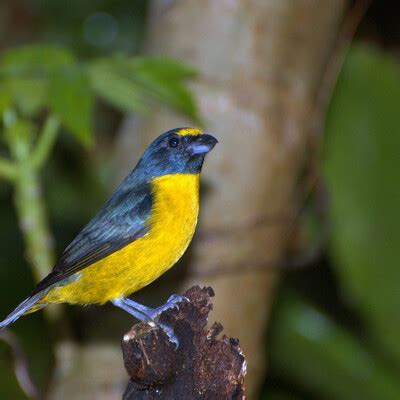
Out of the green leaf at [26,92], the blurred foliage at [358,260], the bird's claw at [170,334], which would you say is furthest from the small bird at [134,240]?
the blurred foliage at [358,260]

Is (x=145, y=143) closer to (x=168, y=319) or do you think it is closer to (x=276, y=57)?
(x=276, y=57)

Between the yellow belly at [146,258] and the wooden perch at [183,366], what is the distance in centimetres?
110

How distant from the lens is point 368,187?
6.66 meters

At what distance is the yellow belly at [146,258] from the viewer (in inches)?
184

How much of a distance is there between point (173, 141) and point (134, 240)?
68 cm

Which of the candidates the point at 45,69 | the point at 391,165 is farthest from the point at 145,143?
the point at 391,165

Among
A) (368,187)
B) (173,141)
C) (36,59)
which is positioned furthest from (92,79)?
(368,187)

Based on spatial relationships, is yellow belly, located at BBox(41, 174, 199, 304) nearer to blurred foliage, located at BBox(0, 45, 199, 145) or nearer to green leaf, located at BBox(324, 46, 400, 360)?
blurred foliage, located at BBox(0, 45, 199, 145)

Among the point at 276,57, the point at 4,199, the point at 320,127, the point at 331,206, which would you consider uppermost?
the point at 276,57

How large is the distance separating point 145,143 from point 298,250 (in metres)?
1.94

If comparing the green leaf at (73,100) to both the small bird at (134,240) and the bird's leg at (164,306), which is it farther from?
the bird's leg at (164,306)

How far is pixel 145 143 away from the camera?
19.1 feet

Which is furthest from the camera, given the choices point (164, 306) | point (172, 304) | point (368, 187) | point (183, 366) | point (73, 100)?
point (368, 187)

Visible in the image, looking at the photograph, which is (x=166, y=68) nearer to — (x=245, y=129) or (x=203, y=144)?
(x=203, y=144)
